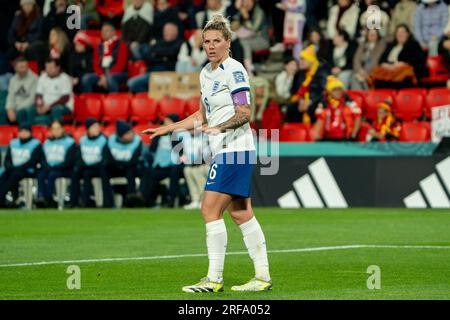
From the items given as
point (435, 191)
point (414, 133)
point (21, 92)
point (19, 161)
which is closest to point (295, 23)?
point (414, 133)

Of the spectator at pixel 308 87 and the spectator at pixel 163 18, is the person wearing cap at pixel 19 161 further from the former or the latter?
the spectator at pixel 308 87

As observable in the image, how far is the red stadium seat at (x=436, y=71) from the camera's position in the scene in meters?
24.4

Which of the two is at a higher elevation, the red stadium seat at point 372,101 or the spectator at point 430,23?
the spectator at point 430,23

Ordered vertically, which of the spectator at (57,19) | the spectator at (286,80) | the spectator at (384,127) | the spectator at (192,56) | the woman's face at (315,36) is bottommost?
the spectator at (384,127)

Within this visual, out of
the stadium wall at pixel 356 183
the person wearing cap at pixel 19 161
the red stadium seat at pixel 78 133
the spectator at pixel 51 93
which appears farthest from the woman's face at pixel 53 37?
the stadium wall at pixel 356 183

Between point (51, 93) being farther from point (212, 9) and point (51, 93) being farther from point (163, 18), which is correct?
point (212, 9)

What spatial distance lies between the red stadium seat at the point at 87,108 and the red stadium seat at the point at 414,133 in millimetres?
7260

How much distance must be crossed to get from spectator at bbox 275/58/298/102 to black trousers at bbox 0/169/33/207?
5.53 metres

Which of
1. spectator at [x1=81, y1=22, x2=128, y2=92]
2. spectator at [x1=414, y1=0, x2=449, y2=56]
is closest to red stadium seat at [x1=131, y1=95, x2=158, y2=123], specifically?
spectator at [x1=81, y1=22, x2=128, y2=92]

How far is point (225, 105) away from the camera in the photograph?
973cm

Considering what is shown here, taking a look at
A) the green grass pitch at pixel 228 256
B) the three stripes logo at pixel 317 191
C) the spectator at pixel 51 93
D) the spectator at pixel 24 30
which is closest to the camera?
the green grass pitch at pixel 228 256

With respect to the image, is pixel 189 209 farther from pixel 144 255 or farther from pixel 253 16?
pixel 144 255
